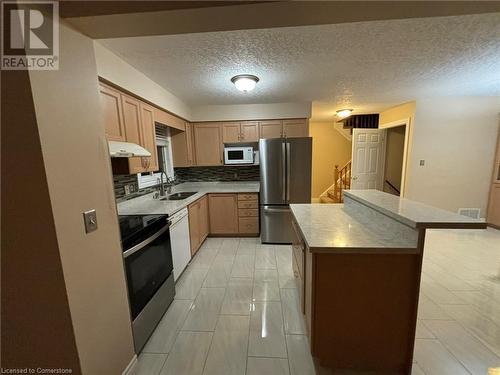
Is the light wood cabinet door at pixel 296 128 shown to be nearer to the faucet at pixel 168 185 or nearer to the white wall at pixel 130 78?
the white wall at pixel 130 78

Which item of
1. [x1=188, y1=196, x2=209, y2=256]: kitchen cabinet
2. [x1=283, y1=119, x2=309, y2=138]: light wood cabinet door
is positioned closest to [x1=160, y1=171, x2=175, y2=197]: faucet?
[x1=188, y1=196, x2=209, y2=256]: kitchen cabinet

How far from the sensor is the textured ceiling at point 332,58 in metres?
1.58

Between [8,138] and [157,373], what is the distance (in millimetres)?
1618

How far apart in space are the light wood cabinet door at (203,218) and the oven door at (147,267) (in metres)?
1.17

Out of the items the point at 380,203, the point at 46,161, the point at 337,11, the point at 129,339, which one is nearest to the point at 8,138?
the point at 46,161

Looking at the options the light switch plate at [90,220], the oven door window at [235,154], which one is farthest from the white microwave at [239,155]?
the light switch plate at [90,220]

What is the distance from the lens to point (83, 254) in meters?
1.06

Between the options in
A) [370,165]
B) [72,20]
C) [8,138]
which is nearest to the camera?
[8,138]

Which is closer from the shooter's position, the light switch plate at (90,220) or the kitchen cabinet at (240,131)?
the light switch plate at (90,220)

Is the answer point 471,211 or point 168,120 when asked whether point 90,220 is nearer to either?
point 168,120

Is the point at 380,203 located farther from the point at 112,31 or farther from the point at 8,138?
the point at 8,138

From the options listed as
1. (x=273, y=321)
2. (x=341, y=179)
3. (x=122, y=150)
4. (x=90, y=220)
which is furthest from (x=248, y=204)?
(x=341, y=179)

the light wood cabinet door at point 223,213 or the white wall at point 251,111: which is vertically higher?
the white wall at point 251,111

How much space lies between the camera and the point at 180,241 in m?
2.45
